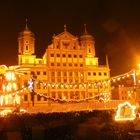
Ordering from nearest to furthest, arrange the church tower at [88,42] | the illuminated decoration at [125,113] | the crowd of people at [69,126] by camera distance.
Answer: the crowd of people at [69,126] → the illuminated decoration at [125,113] → the church tower at [88,42]

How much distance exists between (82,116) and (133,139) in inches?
245

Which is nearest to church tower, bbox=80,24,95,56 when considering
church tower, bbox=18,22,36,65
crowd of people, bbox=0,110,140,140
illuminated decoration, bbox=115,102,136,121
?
church tower, bbox=18,22,36,65

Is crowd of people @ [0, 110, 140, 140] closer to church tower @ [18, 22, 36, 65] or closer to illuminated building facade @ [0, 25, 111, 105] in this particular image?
illuminated building facade @ [0, 25, 111, 105]

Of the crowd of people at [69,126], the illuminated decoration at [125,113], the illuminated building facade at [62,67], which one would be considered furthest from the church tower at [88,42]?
the illuminated decoration at [125,113]

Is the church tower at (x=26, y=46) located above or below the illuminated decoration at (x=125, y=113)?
above

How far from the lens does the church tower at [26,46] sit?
57816 millimetres

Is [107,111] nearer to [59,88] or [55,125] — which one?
[55,125]

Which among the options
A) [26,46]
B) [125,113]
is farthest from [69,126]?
[26,46]

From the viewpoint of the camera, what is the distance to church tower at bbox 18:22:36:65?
57.8 metres

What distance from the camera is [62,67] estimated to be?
5797 cm

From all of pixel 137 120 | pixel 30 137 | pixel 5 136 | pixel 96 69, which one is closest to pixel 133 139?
pixel 137 120

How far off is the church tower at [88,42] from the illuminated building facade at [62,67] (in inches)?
72.5

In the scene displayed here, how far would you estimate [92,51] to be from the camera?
64.2 meters

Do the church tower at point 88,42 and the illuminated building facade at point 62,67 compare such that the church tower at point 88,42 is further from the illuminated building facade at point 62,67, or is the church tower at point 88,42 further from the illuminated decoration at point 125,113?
the illuminated decoration at point 125,113
